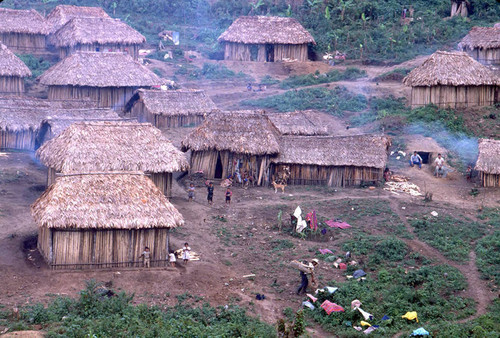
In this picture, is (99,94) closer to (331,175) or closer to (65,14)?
(65,14)

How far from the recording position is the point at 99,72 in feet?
135

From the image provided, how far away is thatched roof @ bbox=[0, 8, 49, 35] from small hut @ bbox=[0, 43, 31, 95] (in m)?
6.76

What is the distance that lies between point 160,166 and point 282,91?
65.7ft

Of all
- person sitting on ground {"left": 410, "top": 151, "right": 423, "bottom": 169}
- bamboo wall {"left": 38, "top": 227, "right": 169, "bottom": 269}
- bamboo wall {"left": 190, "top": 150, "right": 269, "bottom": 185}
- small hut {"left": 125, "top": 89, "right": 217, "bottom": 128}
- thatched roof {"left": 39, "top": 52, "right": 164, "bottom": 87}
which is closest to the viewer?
bamboo wall {"left": 38, "top": 227, "right": 169, "bottom": 269}

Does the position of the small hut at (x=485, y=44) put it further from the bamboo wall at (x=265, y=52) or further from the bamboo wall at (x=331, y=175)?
the bamboo wall at (x=331, y=175)

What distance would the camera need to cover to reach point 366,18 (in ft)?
174

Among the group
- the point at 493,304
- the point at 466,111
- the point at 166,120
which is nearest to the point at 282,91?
the point at 166,120

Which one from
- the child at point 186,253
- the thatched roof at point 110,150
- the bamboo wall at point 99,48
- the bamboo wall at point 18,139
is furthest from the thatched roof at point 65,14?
the child at point 186,253

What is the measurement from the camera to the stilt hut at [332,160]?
31.5 metres

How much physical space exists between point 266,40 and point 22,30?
1712 centimetres

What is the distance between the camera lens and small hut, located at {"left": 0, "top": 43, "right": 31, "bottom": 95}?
1583 inches

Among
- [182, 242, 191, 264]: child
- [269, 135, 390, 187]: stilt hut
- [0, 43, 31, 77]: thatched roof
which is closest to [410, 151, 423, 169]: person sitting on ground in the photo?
[269, 135, 390, 187]: stilt hut

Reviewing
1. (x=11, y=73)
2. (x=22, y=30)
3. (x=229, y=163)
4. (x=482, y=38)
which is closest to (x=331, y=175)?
(x=229, y=163)

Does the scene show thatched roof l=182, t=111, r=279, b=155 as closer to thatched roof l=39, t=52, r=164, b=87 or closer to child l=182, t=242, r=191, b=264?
child l=182, t=242, r=191, b=264
